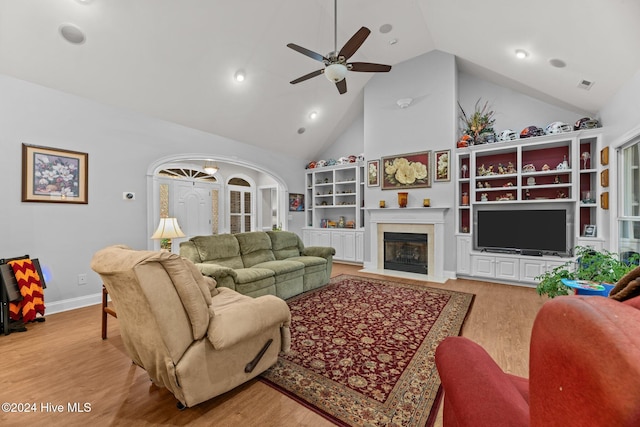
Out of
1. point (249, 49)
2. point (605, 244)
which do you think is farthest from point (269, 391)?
point (605, 244)

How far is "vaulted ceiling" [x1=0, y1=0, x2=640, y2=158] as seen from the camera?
2934 millimetres

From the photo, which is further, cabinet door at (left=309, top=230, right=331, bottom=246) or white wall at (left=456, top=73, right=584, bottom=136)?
cabinet door at (left=309, top=230, right=331, bottom=246)

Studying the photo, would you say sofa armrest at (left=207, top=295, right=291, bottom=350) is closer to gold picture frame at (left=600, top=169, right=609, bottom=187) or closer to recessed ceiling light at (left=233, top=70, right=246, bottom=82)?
recessed ceiling light at (left=233, top=70, right=246, bottom=82)

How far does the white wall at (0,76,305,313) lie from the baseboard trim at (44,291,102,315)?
1cm

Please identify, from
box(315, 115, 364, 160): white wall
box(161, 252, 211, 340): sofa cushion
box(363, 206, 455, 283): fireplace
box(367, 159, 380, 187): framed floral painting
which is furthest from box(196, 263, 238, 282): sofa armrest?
box(315, 115, 364, 160): white wall

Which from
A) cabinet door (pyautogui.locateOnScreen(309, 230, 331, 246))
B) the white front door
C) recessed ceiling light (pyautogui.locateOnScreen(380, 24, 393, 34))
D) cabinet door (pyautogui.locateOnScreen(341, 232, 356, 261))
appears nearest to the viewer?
recessed ceiling light (pyautogui.locateOnScreen(380, 24, 393, 34))

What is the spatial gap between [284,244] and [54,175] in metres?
3.19

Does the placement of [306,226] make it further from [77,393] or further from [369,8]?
[77,393]

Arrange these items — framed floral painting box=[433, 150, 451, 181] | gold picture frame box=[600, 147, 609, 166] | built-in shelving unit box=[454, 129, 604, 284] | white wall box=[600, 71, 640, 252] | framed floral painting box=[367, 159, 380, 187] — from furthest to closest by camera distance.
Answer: framed floral painting box=[367, 159, 380, 187], framed floral painting box=[433, 150, 451, 181], built-in shelving unit box=[454, 129, 604, 284], gold picture frame box=[600, 147, 609, 166], white wall box=[600, 71, 640, 252]

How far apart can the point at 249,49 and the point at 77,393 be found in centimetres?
439

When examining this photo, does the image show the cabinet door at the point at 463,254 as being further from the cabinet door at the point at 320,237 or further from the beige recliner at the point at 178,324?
the beige recliner at the point at 178,324

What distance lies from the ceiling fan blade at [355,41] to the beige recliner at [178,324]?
2736 mm

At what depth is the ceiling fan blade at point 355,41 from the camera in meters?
2.87

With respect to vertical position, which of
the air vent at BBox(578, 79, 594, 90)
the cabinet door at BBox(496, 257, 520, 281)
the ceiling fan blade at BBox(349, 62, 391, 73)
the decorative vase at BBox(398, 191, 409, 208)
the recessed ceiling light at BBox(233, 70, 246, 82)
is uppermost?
the recessed ceiling light at BBox(233, 70, 246, 82)
